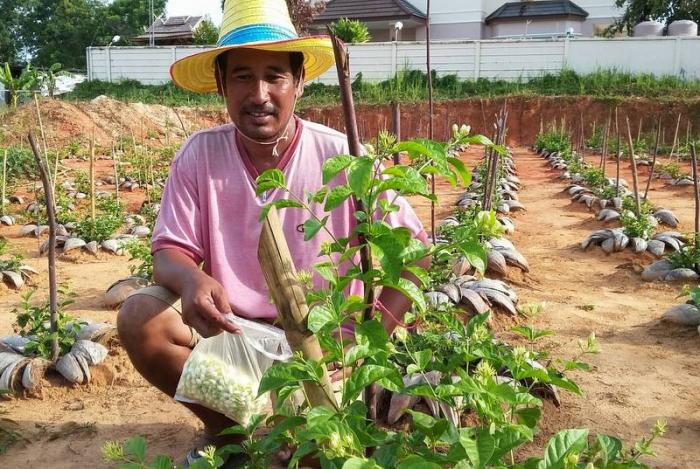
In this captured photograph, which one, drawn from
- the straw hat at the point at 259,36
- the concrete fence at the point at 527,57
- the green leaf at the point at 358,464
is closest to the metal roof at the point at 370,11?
the concrete fence at the point at 527,57

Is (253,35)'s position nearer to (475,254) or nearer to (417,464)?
(475,254)

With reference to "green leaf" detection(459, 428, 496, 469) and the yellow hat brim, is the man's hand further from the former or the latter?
the yellow hat brim

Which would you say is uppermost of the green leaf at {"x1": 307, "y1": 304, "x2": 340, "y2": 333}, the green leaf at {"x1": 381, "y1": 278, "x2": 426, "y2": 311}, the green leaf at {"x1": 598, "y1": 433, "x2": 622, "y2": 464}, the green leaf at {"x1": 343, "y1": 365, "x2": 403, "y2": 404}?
the green leaf at {"x1": 381, "y1": 278, "x2": 426, "y2": 311}

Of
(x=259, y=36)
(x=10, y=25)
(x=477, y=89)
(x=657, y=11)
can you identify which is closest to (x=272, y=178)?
(x=259, y=36)

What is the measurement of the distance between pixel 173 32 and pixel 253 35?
3345 centimetres

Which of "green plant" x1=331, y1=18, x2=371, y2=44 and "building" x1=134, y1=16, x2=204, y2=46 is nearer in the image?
"green plant" x1=331, y1=18, x2=371, y2=44

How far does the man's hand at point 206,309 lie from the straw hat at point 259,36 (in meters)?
0.78

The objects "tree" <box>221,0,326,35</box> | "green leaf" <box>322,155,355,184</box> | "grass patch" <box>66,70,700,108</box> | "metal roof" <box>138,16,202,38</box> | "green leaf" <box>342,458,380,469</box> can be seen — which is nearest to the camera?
"green leaf" <box>342,458,380,469</box>

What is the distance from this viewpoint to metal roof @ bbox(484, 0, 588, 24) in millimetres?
22891

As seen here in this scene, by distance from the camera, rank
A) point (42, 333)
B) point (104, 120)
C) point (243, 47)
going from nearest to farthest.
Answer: point (243, 47)
point (42, 333)
point (104, 120)

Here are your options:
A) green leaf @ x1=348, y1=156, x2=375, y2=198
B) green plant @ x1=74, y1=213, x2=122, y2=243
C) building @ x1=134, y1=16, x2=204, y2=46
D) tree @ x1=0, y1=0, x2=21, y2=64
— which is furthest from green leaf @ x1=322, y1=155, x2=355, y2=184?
tree @ x1=0, y1=0, x2=21, y2=64

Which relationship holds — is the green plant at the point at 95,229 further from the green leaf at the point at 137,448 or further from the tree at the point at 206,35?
the tree at the point at 206,35

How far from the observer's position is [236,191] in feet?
7.14

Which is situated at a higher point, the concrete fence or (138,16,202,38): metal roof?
(138,16,202,38): metal roof
